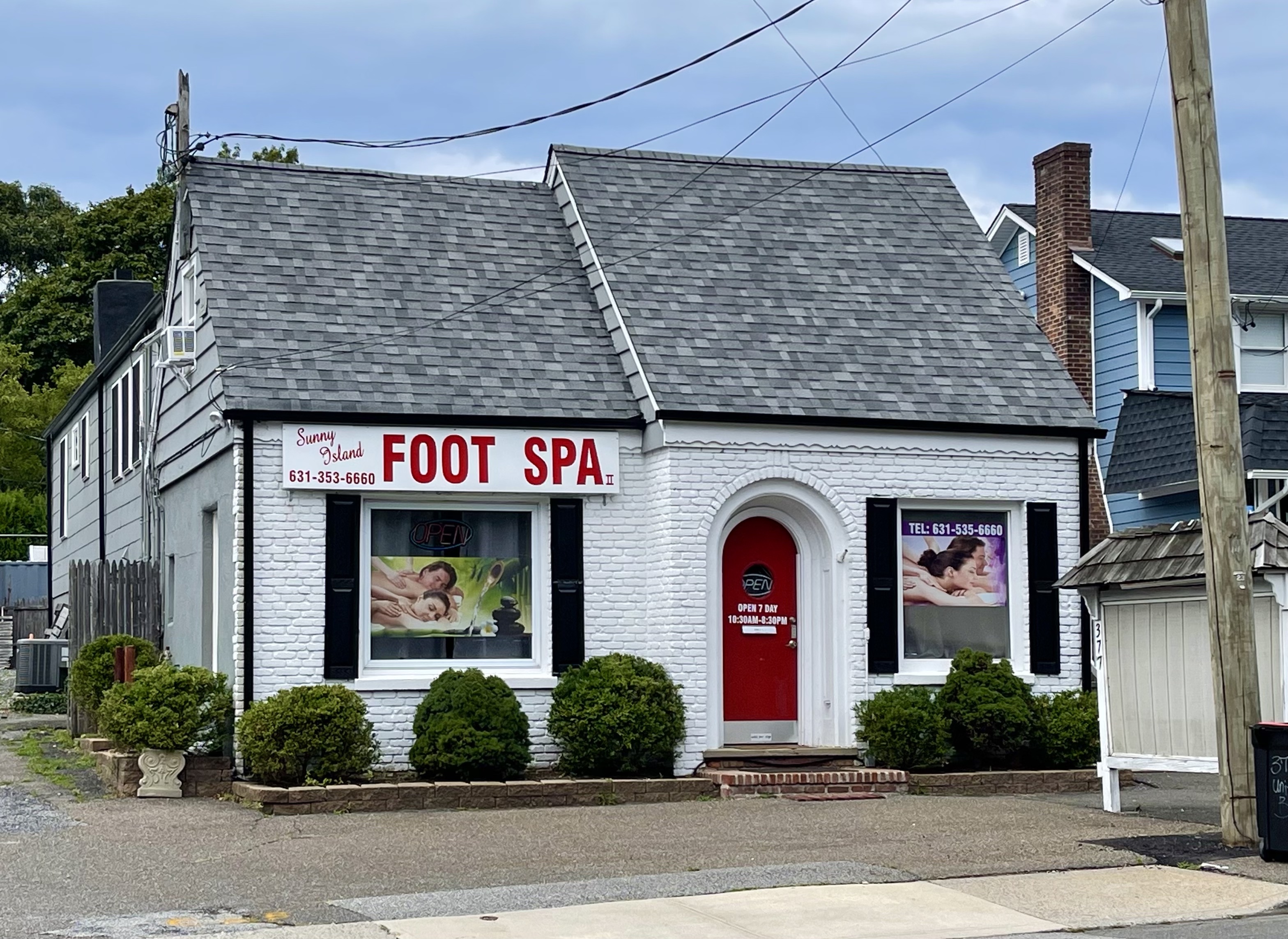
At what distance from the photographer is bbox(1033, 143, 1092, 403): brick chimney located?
929 inches

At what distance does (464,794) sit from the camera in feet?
45.7

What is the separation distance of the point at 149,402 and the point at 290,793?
7.99 meters

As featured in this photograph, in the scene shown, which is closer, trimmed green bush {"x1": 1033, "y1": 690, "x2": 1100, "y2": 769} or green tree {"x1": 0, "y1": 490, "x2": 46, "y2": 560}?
trimmed green bush {"x1": 1033, "y1": 690, "x2": 1100, "y2": 769}

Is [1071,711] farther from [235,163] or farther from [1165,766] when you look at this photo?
[235,163]

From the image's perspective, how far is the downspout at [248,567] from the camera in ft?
47.6

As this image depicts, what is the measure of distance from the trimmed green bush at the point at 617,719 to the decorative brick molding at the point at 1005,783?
2.31m

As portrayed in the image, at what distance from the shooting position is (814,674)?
52.4 ft

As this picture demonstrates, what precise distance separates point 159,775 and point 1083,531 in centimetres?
918

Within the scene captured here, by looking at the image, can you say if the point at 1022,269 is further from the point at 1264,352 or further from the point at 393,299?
the point at 393,299

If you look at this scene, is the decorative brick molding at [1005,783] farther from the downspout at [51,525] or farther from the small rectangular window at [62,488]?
the downspout at [51,525]

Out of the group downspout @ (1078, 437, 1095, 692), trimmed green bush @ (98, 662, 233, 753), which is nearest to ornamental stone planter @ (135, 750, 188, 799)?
trimmed green bush @ (98, 662, 233, 753)

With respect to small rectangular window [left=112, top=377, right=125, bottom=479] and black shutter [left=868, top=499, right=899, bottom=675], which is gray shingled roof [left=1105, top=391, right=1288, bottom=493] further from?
small rectangular window [left=112, top=377, right=125, bottom=479]

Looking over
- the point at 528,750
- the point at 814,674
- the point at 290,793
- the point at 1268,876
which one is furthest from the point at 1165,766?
the point at 290,793

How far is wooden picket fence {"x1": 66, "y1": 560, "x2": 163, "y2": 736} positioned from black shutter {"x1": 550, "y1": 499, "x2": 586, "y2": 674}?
578 centimetres
